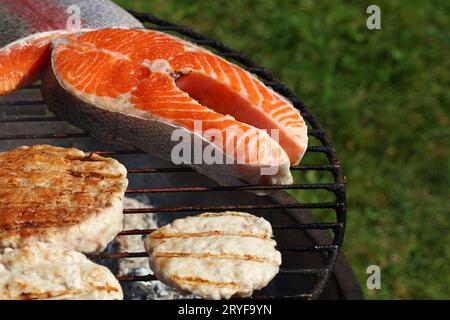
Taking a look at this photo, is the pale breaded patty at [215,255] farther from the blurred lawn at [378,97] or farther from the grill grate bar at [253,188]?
the blurred lawn at [378,97]

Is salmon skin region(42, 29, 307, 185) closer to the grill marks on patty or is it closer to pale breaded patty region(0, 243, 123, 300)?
the grill marks on patty

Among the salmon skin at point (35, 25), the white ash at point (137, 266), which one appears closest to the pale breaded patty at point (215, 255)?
the white ash at point (137, 266)

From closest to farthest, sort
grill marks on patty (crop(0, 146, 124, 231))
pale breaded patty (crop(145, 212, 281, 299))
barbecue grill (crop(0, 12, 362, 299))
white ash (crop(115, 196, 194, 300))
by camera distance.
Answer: pale breaded patty (crop(145, 212, 281, 299)) < grill marks on patty (crop(0, 146, 124, 231)) < barbecue grill (crop(0, 12, 362, 299)) < white ash (crop(115, 196, 194, 300))

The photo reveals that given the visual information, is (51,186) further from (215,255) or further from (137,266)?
(137,266)

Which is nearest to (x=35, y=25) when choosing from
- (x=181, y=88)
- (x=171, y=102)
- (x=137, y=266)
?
(x=181, y=88)

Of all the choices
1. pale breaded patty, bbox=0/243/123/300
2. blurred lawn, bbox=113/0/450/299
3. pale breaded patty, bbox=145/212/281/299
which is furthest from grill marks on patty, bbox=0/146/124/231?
blurred lawn, bbox=113/0/450/299
